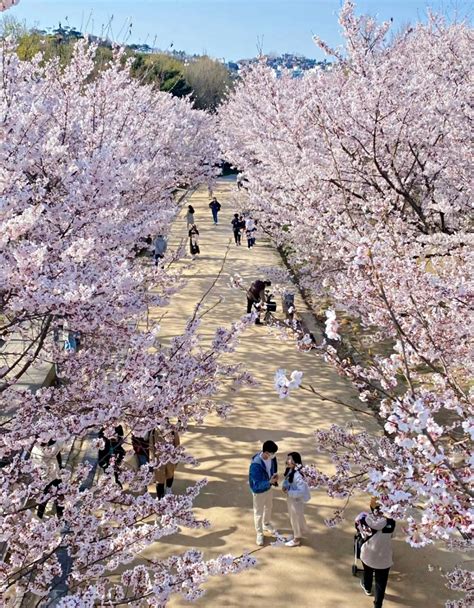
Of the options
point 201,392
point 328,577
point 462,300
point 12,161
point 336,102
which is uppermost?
point 336,102

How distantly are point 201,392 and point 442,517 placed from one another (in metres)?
3.27

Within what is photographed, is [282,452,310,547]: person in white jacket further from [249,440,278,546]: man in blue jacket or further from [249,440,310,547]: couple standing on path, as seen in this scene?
[249,440,278,546]: man in blue jacket

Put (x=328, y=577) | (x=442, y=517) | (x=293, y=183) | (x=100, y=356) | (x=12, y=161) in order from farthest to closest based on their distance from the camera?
(x=293, y=183) < (x=100, y=356) < (x=328, y=577) < (x=12, y=161) < (x=442, y=517)

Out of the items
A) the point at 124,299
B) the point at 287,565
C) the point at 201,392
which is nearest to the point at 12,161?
the point at 124,299

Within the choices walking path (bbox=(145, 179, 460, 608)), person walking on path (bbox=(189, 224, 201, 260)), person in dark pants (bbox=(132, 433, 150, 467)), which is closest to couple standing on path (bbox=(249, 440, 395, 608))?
walking path (bbox=(145, 179, 460, 608))

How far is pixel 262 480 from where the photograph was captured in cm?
584

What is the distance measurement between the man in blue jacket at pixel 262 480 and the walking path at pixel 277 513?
0.29 meters

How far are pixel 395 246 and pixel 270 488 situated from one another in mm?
2924

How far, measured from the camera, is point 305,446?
26.6ft

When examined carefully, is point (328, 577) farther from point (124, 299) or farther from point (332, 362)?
point (124, 299)

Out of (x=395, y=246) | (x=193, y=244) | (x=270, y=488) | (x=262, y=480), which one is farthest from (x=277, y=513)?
(x=193, y=244)

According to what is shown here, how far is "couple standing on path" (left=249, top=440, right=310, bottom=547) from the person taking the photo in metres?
5.75

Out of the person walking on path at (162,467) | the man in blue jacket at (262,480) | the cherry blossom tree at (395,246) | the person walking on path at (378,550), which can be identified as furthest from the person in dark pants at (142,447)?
the person walking on path at (378,550)

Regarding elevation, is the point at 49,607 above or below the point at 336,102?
below
